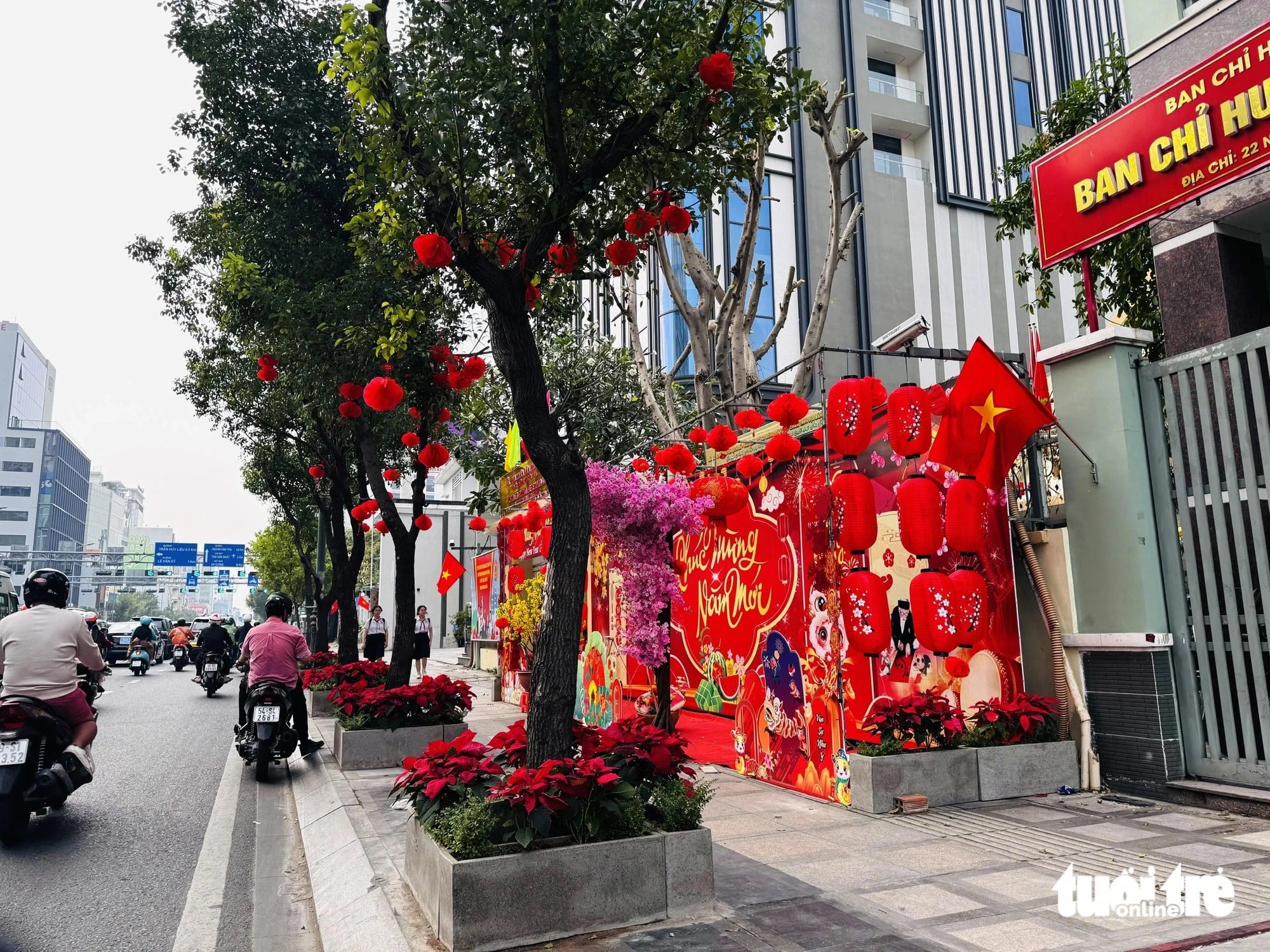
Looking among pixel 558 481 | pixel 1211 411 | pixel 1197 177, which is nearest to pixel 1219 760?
pixel 1211 411

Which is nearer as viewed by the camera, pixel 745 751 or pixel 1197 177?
pixel 1197 177

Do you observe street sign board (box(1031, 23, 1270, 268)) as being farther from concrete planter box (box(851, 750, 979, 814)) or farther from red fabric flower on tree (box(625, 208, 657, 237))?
concrete planter box (box(851, 750, 979, 814))

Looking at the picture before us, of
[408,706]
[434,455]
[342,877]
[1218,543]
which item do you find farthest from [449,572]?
[1218,543]

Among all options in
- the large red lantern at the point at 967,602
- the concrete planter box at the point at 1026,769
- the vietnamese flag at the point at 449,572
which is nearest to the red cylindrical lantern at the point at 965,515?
the large red lantern at the point at 967,602

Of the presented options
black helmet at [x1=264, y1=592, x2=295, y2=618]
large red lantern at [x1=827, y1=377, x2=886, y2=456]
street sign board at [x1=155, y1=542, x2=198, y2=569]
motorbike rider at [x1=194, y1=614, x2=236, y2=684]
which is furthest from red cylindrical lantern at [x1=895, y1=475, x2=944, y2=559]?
street sign board at [x1=155, y1=542, x2=198, y2=569]

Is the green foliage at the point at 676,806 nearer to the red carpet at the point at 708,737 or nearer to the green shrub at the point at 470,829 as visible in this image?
the green shrub at the point at 470,829

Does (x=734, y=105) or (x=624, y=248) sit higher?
(x=734, y=105)

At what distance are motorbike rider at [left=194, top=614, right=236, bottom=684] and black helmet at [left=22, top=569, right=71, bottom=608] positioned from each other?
12.3m

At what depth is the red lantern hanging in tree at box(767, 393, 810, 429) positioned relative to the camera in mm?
7590

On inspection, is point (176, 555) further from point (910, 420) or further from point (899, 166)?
point (910, 420)

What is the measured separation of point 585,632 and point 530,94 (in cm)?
938

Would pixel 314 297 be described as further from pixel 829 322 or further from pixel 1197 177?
pixel 829 322

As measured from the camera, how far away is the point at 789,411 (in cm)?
760

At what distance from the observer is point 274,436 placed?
1962 cm
